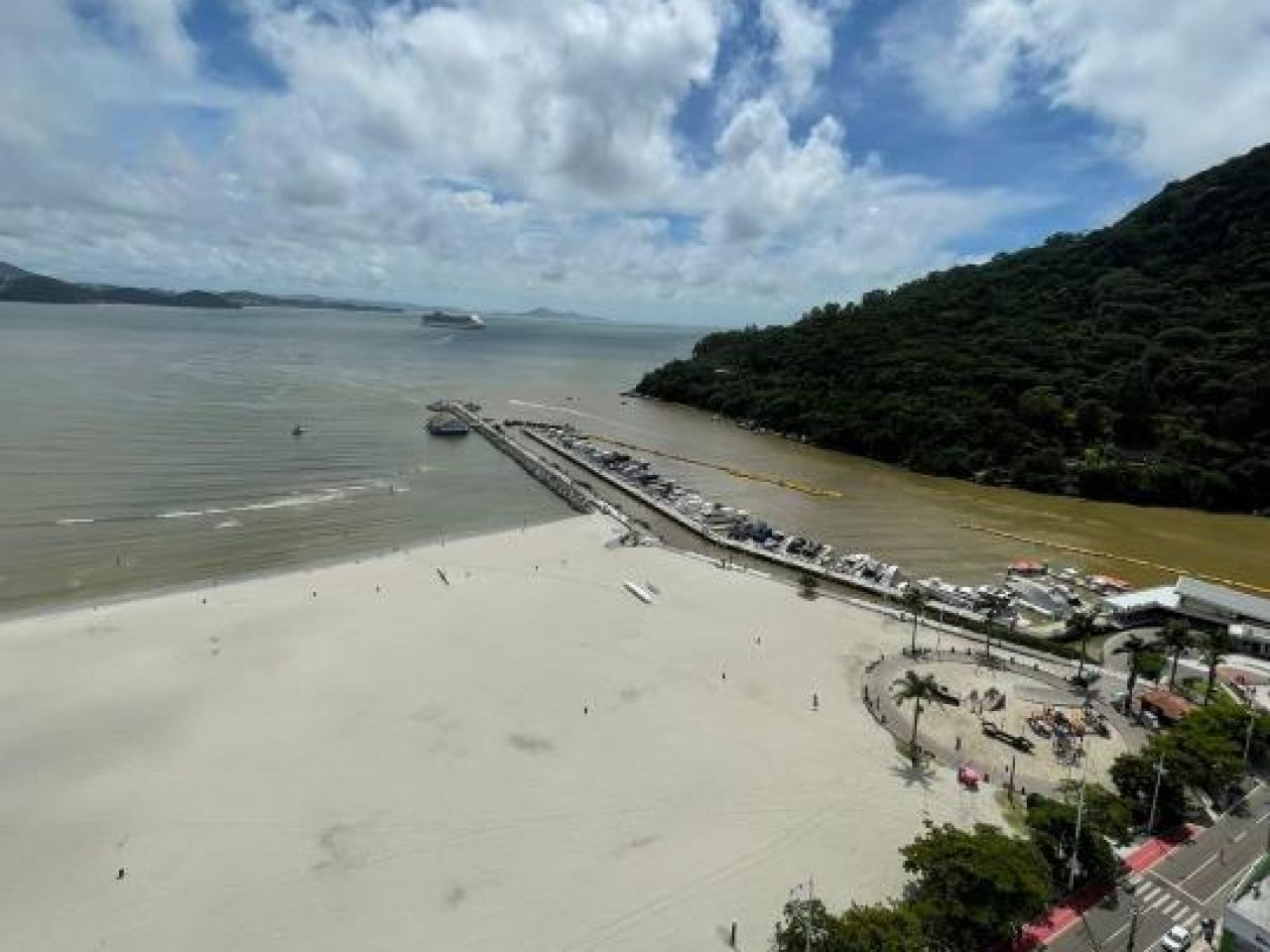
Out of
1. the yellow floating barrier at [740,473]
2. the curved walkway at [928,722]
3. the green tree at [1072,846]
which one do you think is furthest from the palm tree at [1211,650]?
the yellow floating barrier at [740,473]

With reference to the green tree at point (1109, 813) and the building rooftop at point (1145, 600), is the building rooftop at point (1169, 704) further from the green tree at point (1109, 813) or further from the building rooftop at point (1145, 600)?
the building rooftop at point (1145, 600)

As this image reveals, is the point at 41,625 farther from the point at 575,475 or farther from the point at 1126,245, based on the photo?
the point at 1126,245

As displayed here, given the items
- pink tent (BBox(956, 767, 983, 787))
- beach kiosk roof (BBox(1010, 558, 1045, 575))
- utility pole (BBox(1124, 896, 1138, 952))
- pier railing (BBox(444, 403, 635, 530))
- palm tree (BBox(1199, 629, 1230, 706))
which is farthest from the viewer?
pier railing (BBox(444, 403, 635, 530))

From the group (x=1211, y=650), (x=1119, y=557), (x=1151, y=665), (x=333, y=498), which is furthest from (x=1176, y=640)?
(x=333, y=498)

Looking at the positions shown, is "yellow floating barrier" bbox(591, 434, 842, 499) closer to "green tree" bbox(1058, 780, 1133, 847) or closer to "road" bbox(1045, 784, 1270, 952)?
"road" bbox(1045, 784, 1270, 952)

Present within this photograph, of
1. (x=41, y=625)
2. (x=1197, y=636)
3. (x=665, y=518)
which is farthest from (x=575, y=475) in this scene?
(x=1197, y=636)

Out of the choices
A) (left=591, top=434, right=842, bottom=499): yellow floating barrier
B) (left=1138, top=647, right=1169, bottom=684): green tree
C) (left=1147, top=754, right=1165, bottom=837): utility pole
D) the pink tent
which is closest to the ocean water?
(left=591, top=434, right=842, bottom=499): yellow floating barrier

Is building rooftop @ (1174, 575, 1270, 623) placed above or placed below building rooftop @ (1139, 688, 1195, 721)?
above
